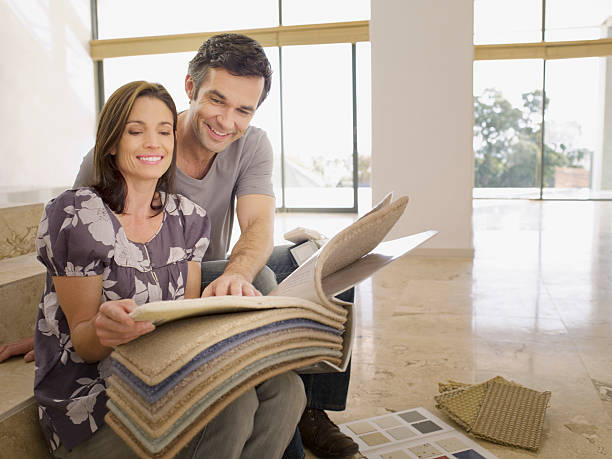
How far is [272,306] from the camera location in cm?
81

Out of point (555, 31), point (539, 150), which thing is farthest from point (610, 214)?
point (555, 31)

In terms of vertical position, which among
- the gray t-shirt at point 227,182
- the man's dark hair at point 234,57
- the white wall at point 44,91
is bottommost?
the gray t-shirt at point 227,182

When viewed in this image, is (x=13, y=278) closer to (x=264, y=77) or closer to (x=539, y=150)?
(x=264, y=77)

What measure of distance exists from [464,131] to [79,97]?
544cm

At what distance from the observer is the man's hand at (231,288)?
116 centimetres

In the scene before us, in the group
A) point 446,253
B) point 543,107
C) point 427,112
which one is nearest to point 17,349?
point 446,253

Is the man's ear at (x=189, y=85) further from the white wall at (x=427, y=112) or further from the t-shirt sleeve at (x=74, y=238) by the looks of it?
the white wall at (x=427, y=112)

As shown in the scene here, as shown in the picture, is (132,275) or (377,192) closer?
(132,275)

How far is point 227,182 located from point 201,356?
39.2 inches

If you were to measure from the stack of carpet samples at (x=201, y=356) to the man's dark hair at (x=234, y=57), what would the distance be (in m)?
0.80

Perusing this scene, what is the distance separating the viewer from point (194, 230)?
1304 millimetres

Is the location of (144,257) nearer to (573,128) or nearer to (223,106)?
(223,106)

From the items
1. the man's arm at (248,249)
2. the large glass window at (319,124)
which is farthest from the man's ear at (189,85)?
the large glass window at (319,124)

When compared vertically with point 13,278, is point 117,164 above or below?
above
